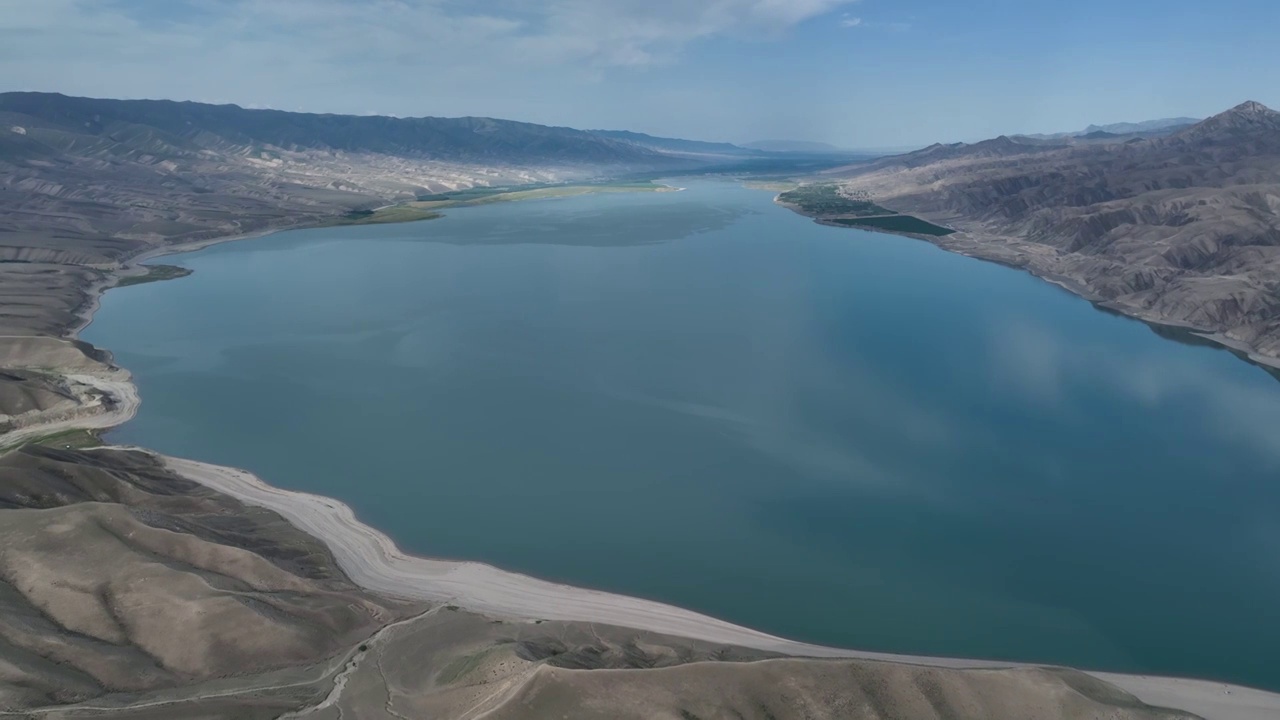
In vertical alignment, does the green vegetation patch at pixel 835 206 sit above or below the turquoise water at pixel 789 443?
above

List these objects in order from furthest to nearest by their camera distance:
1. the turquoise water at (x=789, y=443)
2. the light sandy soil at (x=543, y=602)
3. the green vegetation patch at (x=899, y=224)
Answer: the green vegetation patch at (x=899, y=224) < the turquoise water at (x=789, y=443) < the light sandy soil at (x=543, y=602)

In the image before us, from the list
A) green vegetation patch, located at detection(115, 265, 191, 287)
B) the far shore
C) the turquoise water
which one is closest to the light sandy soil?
the turquoise water

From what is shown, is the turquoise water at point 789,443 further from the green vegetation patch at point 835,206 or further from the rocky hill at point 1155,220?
the green vegetation patch at point 835,206

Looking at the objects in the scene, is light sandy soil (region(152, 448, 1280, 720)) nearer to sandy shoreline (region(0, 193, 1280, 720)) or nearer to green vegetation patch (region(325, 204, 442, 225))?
sandy shoreline (region(0, 193, 1280, 720))

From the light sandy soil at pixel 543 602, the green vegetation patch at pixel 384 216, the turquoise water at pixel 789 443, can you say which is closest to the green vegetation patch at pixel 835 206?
the turquoise water at pixel 789 443

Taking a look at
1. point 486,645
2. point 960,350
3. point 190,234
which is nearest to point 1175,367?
point 960,350

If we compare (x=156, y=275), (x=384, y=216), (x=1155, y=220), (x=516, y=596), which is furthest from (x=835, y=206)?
(x=516, y=596)

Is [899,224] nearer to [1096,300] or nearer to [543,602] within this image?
[1096,300]
